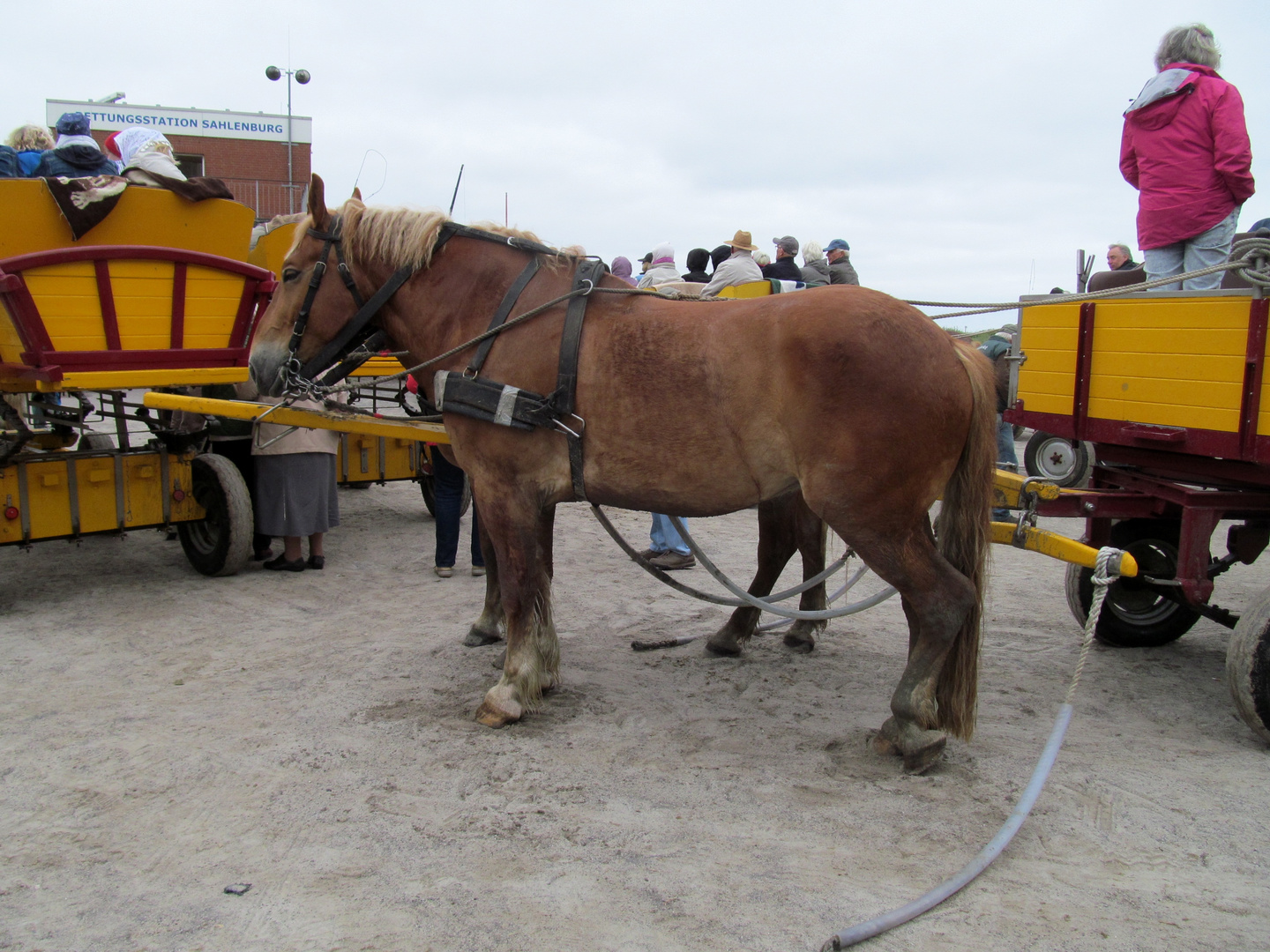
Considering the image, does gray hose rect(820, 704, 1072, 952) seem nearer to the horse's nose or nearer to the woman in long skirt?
the horse's nose

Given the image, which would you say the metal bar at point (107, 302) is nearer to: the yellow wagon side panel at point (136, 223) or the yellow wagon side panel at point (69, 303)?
the yellow wagon side panel at point (69, 303)

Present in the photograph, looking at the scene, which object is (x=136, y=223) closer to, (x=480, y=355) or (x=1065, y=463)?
(x=480, y=355)

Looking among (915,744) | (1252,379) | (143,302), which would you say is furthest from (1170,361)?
(143,302)

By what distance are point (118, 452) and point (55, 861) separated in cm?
345

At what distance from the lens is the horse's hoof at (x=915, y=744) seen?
3160 millimetres

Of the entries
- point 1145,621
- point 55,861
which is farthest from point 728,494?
point 1145,621

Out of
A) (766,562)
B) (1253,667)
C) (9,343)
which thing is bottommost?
(1253,667)

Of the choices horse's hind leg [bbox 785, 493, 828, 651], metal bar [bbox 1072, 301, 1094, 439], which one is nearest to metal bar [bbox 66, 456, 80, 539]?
horse's hind leg [bbox 785, 493, 828, 651]

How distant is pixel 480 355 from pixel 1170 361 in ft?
8.78

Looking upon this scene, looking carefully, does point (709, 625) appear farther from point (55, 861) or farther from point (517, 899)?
point (55, 861)

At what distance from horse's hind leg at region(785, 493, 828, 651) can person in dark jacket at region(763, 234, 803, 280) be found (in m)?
5.35

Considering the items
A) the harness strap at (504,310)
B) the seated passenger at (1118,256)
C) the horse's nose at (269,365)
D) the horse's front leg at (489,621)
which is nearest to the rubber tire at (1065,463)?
the harness strap at (504,310)

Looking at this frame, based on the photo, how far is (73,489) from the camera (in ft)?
16.7

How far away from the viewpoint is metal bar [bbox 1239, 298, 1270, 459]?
313 cm
